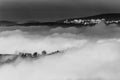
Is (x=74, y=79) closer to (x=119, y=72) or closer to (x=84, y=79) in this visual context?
(x=84, y=79)

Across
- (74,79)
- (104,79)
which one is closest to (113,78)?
(104,79)

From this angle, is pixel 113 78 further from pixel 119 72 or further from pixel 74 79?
pixel 74 79

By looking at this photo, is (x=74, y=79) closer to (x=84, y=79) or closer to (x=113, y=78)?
(x=84, y=79)

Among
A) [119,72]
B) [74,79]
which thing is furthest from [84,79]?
[119,72]

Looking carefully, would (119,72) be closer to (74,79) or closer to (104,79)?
(104,79)
